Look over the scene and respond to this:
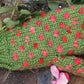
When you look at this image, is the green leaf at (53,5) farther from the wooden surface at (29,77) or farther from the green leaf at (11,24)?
the wooden surface at (29,77)

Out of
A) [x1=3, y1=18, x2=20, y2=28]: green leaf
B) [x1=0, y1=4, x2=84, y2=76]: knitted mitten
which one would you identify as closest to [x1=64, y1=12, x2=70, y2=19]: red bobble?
[x1=0, y1=4, x2=84, y2=76]: knitted mitten

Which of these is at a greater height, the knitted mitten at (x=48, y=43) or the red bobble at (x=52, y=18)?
the red bobble at (x=52, y=18)

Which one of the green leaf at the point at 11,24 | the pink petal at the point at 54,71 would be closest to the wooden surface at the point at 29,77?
the pink petal at the point at 54,71

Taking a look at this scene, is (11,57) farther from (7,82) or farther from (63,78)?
(63,78)

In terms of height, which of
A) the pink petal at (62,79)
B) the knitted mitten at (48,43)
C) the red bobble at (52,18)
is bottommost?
the pink petal at (62,79)

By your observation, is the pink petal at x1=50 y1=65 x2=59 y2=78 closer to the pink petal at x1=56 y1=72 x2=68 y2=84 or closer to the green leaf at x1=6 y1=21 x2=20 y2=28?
the pink petal at x1=56 y1=72 x2=68 y2=84

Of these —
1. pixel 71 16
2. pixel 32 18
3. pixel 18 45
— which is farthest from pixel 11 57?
pixel 71 16
